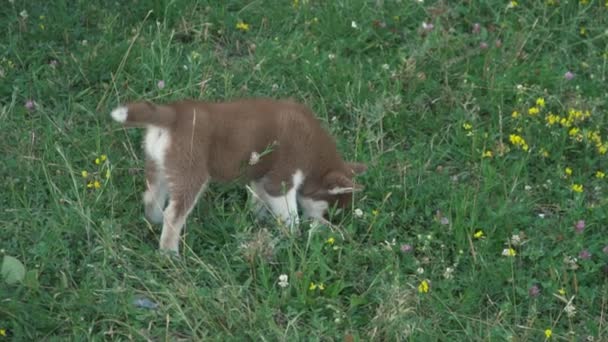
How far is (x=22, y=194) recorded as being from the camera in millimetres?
5879

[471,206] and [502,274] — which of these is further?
[471,206]

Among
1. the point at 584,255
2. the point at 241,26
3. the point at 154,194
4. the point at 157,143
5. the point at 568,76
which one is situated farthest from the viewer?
the point at 241,26

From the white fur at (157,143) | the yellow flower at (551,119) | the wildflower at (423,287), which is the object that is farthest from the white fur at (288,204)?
the yellow flower at (551,119)

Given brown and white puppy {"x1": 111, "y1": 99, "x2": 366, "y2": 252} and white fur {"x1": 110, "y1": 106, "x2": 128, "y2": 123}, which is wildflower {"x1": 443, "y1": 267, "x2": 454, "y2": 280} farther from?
white fur {"x1": 110, "y1": 106, "x2": 128, "y2": 123}

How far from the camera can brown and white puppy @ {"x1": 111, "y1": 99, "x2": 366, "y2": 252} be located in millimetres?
5480

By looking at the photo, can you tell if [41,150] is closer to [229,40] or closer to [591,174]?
[229,40]

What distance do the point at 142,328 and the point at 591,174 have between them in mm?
2889

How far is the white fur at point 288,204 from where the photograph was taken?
580 centimetres

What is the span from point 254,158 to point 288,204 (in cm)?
36

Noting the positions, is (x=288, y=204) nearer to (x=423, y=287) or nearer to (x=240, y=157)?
(x=240, y=157)

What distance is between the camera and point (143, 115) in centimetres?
530

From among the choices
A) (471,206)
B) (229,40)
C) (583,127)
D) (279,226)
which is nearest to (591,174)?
(583,127)

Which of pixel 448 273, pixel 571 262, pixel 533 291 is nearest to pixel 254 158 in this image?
pixel 448 273

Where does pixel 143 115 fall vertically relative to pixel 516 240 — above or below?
above
